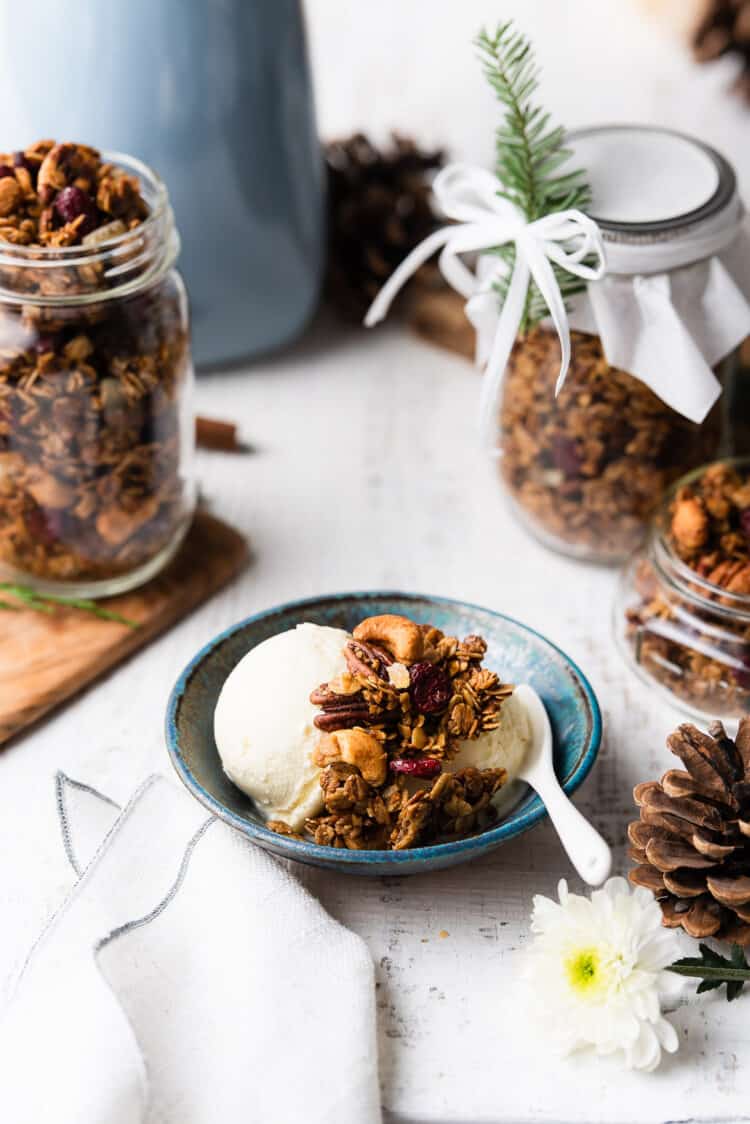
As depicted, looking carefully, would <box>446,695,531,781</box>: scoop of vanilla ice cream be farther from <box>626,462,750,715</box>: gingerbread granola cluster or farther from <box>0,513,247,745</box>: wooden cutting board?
<box>0,513,247,745</box>: wooden cutting board

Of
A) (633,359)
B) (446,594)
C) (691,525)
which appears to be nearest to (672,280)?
(633,359)

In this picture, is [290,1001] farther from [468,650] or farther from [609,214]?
[609,214]

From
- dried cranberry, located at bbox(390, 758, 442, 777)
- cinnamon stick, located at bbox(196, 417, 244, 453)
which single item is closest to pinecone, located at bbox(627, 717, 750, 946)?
dried cranberry, located at bbox(390, 758, 442, 777)

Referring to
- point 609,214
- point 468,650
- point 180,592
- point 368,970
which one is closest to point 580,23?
point 609,214

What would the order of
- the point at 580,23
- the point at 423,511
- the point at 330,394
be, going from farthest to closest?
the point at 580,23
the point at 330,394
the point at 423,511

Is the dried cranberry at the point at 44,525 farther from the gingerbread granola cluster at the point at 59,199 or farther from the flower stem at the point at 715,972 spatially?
the flower stem at the point at 715,972

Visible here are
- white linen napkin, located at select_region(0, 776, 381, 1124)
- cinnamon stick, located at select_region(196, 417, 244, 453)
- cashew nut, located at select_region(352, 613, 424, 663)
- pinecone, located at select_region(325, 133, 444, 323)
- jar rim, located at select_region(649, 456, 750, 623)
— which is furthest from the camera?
pinecone, located at select_region(325, 133, 444, 323)
